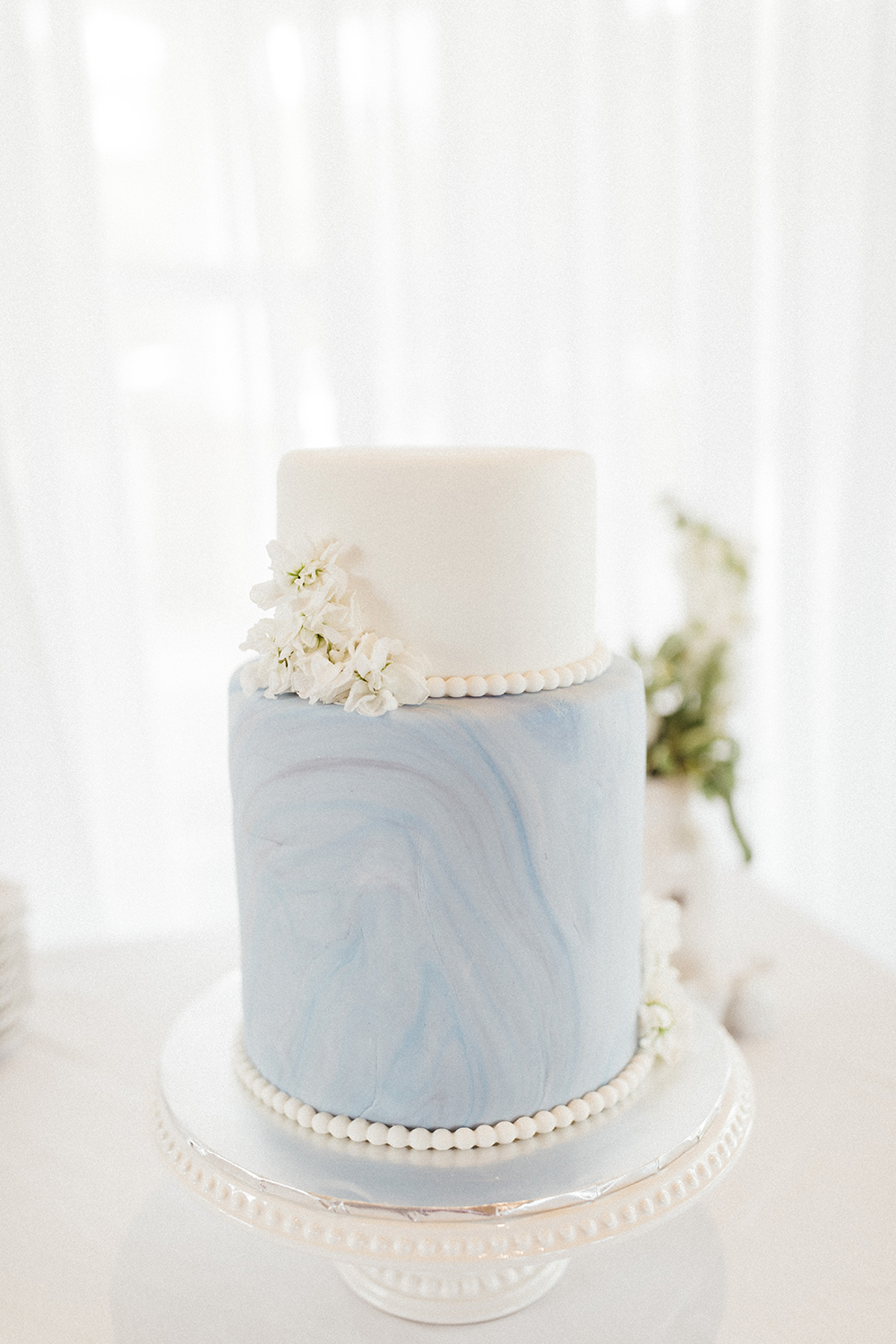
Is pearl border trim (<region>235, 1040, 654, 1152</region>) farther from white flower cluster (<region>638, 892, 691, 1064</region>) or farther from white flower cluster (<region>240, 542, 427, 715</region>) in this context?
white flower cluster (<region>240, 542, 427, 715</region>)

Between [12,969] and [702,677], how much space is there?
3.11 ft

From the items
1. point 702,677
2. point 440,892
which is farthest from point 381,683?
point 702,677

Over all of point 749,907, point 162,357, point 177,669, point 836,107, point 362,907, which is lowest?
point 749,907

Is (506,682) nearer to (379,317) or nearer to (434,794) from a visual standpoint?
(434,794)

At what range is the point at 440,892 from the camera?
83 centimetres

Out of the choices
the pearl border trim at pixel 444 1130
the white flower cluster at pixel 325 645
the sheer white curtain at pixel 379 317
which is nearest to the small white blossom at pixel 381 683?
the white flower cluster at pixel 325 645

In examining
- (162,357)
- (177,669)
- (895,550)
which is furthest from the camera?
(895,550)

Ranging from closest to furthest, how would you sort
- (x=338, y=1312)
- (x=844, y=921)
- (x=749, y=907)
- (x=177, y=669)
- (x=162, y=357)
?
(x=338, y=1312), (x=749, y=907), (x=162, y=357), (x=177, y=669), (x=844, y=921)

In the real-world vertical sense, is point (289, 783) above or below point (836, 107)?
below

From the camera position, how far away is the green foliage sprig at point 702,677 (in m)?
1.43

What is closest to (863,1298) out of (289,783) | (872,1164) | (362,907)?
(872,1164)

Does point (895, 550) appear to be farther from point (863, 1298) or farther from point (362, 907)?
point (362, 907)

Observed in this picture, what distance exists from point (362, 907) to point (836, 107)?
234 centimetres

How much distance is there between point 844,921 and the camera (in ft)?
9.14
